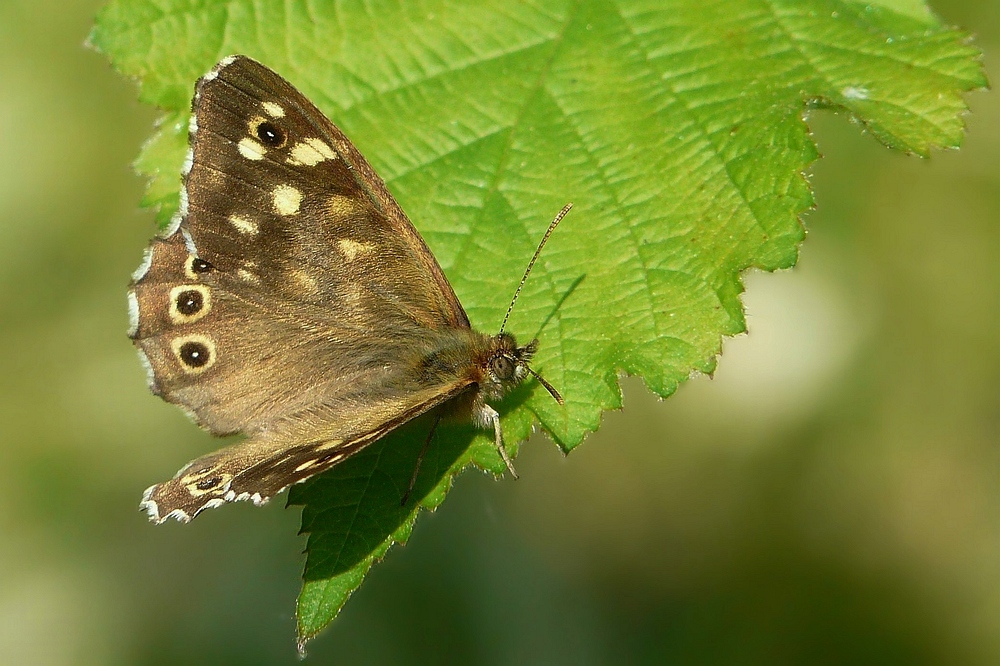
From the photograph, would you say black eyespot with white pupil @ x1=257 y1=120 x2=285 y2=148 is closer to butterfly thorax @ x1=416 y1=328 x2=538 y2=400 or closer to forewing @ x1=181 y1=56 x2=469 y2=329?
forewing @ x1=181 y1=56 x2=469 y2=329

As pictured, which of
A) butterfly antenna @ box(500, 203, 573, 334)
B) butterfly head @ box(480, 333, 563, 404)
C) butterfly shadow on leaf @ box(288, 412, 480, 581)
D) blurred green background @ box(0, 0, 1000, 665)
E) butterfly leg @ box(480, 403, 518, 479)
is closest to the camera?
butterfly shadow on leaf @ box(288, 412, 480, 581)

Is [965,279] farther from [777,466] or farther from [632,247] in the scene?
[632,247]

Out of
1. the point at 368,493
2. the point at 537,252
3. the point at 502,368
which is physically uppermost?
the point at 537,252

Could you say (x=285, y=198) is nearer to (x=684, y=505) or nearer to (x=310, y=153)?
(x=310, y=153)

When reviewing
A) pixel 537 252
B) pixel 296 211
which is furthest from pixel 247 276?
pixel 537 252

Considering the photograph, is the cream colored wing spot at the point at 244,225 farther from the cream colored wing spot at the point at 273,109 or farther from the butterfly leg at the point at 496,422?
the butterfly leg at the point at 496,422

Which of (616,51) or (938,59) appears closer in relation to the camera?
(938,59)

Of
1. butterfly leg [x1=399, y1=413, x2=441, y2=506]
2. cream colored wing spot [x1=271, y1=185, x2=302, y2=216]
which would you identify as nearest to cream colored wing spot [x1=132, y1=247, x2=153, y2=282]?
cream colored wing spot [x1=271, y1=185, x2=302, y2=216]

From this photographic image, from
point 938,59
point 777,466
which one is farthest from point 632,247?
point 777,466
